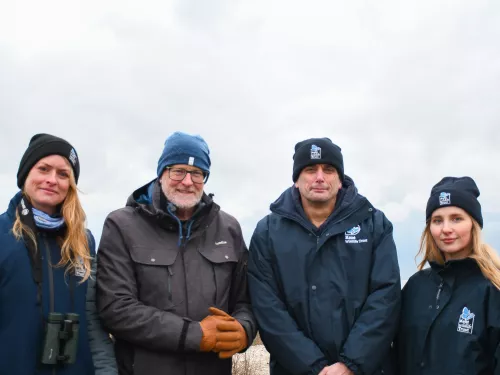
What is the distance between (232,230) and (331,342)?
1398 millimetres

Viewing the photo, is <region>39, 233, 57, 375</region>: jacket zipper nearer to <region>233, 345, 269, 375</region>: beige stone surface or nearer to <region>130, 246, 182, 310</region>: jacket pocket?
<region>130, 246, 182, 310</region>: jacket pocket

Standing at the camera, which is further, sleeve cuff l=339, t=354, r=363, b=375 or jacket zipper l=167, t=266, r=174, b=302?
jacket zipper l=167, t=266, r=174, b=302

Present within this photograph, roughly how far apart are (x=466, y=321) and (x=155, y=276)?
263cm

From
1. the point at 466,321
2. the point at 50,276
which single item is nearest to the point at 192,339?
the point at 50,276

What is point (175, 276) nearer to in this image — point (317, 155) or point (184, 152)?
point (184, 152)

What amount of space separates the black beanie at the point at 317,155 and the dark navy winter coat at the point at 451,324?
1324mm

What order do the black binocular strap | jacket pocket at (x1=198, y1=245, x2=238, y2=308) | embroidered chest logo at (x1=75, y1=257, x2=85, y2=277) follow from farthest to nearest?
jacket pocket at (x1=198, y1=245, x2=238, y2=308), embroidered chest logo at (x1=75, y1=257, x2=85, y2=277), the black binocular strap

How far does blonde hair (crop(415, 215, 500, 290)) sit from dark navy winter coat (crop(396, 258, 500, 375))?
63 millimetres

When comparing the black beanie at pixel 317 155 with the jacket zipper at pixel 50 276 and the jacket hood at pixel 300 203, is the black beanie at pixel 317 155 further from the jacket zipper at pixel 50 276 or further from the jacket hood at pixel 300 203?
the jacket zipper at pixel 50 276

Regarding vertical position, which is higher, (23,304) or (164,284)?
(164,284)

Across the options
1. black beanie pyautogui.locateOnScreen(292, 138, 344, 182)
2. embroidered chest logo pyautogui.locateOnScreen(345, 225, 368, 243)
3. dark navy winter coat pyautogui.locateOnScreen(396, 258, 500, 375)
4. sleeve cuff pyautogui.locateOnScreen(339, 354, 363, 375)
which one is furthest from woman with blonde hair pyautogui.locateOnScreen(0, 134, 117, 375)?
dark navy winter coat pyautogui.locateOnScreen(396, 258, 500, 375)

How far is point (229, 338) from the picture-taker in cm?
445

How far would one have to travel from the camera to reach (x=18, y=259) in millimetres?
3867

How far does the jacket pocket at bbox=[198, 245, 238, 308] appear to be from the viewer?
470 cm
